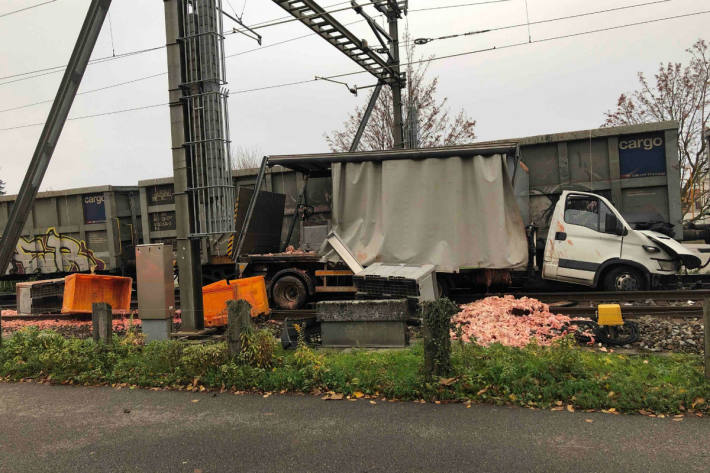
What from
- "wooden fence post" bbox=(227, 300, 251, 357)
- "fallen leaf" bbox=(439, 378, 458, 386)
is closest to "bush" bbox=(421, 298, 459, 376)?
"fallen leaf" bbox=(439, 378, 458, 386)

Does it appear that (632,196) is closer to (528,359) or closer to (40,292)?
(528,359)

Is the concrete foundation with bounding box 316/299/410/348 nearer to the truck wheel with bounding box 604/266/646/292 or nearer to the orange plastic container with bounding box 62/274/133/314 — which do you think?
the truck wheel with bounding box 604/266/646/292

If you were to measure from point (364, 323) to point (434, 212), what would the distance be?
362 centimetres

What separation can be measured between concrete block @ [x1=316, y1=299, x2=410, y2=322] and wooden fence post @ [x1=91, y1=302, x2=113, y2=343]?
2.78 m

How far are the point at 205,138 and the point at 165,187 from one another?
6356mm

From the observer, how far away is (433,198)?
9.79 metres

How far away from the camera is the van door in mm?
9297

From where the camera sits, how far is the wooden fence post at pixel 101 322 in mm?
6707

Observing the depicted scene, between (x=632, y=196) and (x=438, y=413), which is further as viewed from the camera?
(x=632, y=196)

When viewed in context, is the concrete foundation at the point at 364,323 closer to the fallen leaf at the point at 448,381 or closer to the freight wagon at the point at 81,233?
the fallen leaf at the point at 448,381

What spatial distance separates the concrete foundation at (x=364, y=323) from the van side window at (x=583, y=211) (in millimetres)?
4577

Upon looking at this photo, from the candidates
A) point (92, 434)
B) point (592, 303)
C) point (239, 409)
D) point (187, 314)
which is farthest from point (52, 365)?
point (592, 303)

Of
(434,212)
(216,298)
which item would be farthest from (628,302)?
(216,298)

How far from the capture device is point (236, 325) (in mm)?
5762
